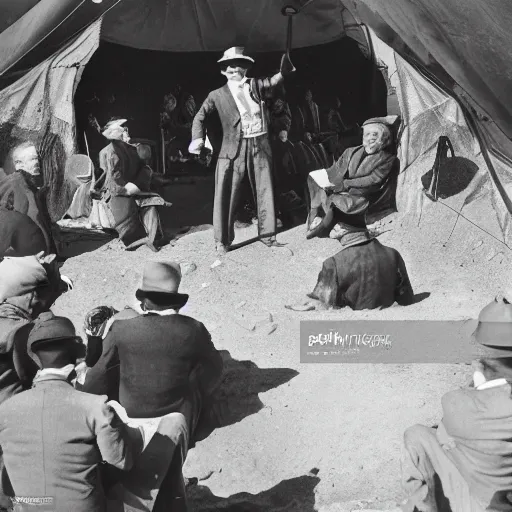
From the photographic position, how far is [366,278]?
7.04m

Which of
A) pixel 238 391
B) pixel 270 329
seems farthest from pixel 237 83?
pixel 238 391

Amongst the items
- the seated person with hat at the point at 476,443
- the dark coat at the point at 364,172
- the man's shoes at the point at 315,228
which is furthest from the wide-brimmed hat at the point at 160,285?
the dark coat at the point at 364,172

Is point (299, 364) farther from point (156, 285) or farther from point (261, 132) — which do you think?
point (261, 132)

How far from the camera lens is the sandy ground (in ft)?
16.9

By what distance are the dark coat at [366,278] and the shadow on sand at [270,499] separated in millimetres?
2092

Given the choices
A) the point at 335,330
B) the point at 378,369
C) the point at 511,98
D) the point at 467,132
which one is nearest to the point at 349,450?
the point at 378,369

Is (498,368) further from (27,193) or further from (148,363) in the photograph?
(27,193)

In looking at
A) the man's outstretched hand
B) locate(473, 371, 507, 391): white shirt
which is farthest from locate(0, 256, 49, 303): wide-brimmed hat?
the man's outstretched hand

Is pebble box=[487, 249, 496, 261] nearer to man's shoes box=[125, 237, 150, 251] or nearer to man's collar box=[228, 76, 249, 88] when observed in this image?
man's collar box=[228, 76, 249, 88]

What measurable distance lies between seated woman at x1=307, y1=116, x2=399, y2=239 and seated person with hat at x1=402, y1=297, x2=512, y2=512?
431cm

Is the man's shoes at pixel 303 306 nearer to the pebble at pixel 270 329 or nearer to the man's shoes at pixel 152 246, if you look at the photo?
the pebble at pixel 270 329

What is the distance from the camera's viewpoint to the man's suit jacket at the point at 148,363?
5.04 m

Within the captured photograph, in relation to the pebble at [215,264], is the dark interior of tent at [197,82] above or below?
above

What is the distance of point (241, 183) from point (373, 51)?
A: 182 cm
